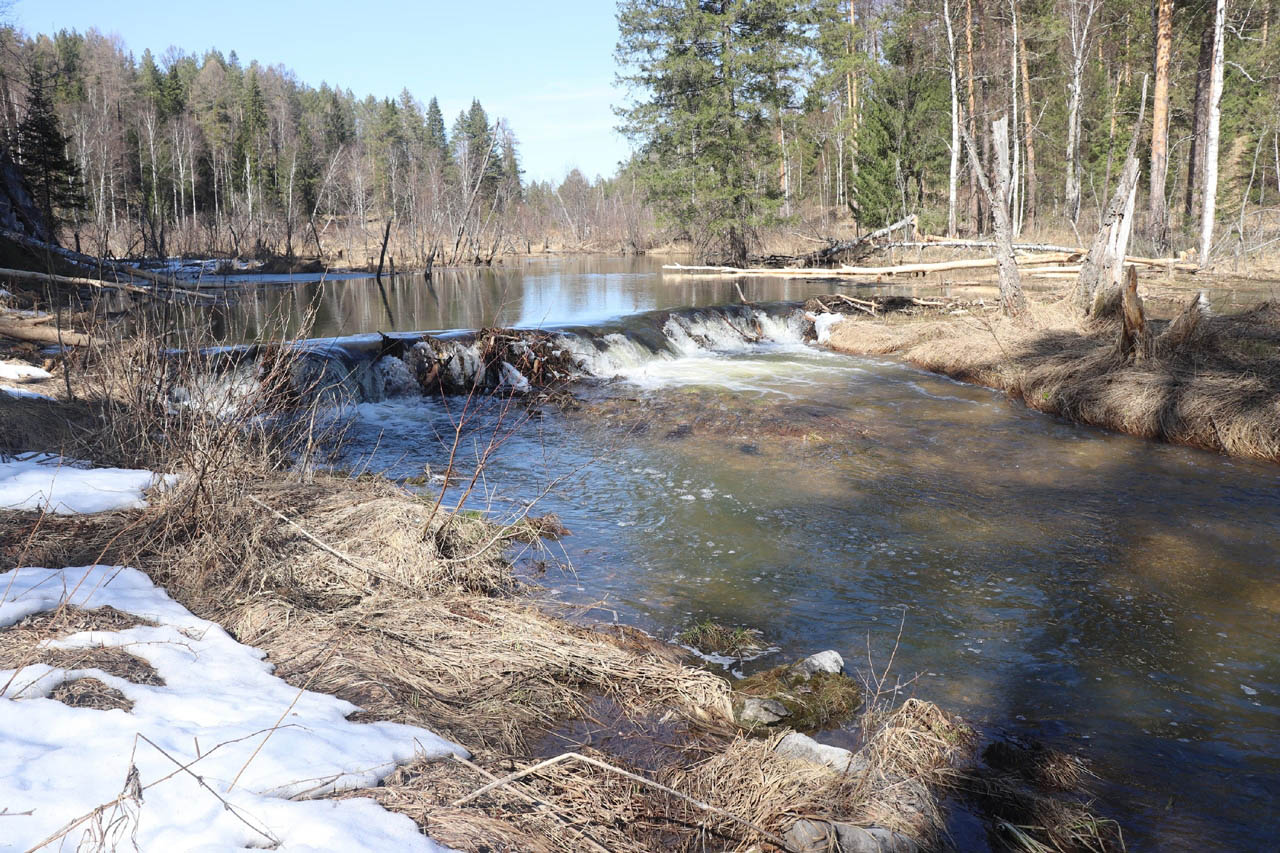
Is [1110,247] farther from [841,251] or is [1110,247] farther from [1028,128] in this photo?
[1028,128]

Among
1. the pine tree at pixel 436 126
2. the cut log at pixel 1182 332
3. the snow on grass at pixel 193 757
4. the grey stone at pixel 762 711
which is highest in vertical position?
the pine tree at pixel 436 126

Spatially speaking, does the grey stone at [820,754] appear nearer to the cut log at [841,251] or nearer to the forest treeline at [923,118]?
the forest treeline at [923,118]

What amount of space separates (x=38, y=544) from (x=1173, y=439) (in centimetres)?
1118

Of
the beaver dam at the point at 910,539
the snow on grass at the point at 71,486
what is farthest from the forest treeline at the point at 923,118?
the snow on grass at the point at 71,486

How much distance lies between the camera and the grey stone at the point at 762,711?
4109mm

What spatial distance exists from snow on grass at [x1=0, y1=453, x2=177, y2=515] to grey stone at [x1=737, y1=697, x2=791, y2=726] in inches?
152

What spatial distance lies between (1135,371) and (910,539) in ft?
19.2

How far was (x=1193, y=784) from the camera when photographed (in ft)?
12.5

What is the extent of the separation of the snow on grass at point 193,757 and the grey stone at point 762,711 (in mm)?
1602

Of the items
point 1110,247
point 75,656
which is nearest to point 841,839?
point 75,656

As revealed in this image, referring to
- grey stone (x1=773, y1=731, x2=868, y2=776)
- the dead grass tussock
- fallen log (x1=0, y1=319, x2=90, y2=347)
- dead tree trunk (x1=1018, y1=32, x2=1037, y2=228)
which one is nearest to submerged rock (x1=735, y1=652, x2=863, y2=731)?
grey stone (x1=773, y1=731, x2=868, y2=776)

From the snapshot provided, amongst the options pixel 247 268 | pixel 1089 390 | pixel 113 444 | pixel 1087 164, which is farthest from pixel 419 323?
pixel 1087 164

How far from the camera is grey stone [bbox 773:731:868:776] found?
347cm

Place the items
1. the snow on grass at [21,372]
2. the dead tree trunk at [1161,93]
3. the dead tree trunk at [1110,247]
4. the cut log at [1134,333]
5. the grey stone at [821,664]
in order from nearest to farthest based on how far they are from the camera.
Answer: the grey stone at [821,664] → the snow on grass at [21,372] → the cut log at [1134,333] → the dead tree trunk at [1110,247] → the dead tree trunk at [1161,93]
